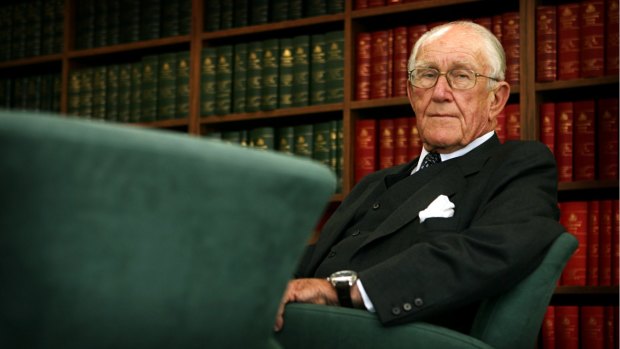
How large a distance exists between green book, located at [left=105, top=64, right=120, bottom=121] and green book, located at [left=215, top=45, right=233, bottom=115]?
0.46m

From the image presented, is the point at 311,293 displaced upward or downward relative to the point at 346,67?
downward

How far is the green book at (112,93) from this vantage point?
379cm

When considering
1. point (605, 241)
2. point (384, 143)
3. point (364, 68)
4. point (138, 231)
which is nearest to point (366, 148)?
point (384, 143)

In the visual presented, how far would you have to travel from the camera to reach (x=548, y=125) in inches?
119

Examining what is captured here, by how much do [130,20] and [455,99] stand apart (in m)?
1.96

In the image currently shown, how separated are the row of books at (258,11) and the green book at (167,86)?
0.64 feet

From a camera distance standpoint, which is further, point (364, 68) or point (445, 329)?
point (364, 68)

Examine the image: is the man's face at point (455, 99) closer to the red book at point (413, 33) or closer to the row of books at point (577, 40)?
the row of books at point (577, 40)

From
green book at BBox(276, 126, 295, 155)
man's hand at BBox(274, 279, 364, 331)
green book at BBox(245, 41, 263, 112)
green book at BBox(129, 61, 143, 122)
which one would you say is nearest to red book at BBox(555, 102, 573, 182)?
green book at BBox(276, 126, 295, 155)

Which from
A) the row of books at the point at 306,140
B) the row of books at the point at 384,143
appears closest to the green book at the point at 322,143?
the row of books at the point at 306,140

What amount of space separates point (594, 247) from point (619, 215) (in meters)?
0.12

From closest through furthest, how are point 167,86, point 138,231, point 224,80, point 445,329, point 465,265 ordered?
point 138,231 < point 445,329 < point 465,265 < point 224,80 < point 167,86

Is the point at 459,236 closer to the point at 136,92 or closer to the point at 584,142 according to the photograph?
the point at 584,142

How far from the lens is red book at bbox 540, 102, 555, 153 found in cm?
300
